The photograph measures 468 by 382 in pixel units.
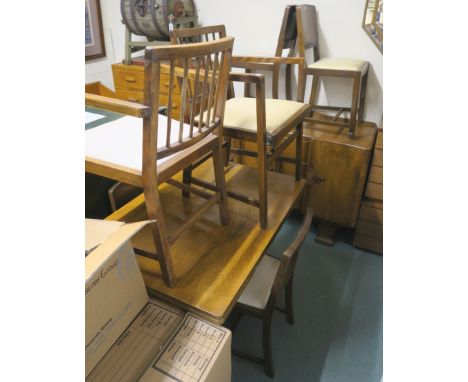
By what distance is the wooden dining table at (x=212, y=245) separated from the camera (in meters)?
1.07

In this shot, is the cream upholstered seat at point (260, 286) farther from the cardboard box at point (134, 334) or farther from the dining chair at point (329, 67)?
the dining chair at point (329, 67)

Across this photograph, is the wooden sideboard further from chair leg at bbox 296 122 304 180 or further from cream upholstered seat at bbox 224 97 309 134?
cream upholstered seat at bbox 224 97 309 134

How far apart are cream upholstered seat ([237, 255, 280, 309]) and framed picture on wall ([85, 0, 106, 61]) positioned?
2.56 metres

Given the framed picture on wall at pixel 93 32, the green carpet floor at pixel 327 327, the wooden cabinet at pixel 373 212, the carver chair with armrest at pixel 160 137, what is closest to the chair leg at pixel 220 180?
the carver chair with armrest at pixel 160 137

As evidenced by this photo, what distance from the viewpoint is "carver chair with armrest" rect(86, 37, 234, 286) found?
2.62 ft

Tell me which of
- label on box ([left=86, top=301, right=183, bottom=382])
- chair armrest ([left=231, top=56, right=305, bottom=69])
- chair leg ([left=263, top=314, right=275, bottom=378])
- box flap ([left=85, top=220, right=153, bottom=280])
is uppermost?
chair armrest ([left=231, top=56, right=305, bottom=69])

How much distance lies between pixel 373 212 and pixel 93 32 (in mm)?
2801

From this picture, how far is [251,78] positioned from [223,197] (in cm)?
45

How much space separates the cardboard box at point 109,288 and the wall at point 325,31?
1857mm

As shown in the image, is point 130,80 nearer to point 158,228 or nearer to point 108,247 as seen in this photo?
point 158,228

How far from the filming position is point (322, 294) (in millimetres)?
1832

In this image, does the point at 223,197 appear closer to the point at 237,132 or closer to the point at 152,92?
the point at 237,132

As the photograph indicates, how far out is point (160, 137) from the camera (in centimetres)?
106

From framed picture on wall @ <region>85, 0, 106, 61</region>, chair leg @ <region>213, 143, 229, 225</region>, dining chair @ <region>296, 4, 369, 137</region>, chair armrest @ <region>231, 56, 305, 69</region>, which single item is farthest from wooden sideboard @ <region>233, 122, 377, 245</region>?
framed picture on wall @ <region>85, 0, 106, 61</region>
